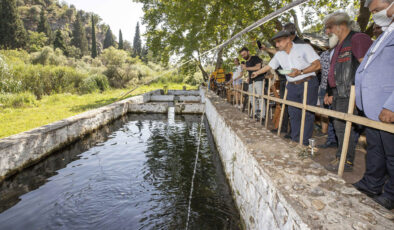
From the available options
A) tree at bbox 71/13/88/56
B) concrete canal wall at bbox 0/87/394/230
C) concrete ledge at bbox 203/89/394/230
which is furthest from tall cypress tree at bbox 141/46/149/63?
Answer: concrete ledge at bbox 203/89/394/230

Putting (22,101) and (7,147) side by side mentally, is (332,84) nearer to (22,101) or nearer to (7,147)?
(7,147)

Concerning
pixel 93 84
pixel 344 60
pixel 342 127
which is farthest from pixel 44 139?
pixel 93 84

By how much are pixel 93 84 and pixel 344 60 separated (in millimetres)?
17561

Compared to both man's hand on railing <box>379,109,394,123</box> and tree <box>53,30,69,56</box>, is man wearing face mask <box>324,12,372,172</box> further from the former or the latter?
tree <box>53,30,69,56</box>

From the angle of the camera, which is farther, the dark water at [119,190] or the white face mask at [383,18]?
the dark water at [119,190]

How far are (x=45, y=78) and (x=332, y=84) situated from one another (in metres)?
15.6

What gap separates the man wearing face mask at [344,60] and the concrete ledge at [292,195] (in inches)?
28.3

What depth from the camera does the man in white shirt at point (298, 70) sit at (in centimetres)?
301

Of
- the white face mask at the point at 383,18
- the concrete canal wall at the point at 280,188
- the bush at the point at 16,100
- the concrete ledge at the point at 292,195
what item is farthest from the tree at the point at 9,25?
the white face mask at the point at 383,18

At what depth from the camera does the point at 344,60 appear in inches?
95.9

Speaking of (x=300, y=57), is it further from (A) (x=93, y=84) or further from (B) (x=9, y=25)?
(B) (x=9, y=25)

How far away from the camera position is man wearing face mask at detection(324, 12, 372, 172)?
7.61 feet

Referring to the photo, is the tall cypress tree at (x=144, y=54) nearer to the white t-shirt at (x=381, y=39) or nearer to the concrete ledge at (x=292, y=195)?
the concrete ledge at (x=292, y=195)

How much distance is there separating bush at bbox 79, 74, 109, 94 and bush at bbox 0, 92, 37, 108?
19.5ft
